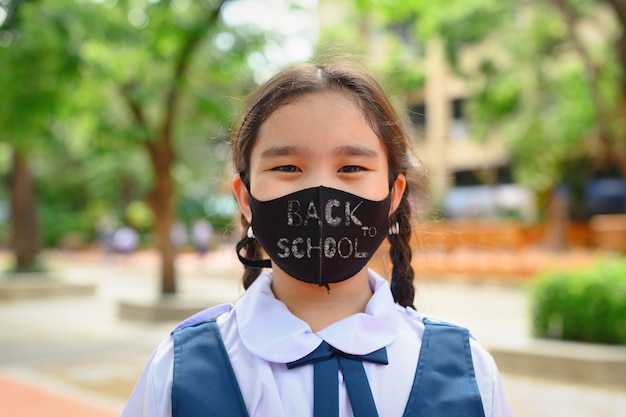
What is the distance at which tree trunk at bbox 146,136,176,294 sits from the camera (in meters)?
11.3

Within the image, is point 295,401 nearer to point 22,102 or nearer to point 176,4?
point 22,102

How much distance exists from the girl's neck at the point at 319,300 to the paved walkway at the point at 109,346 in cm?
70

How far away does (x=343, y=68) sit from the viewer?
72.4 inches

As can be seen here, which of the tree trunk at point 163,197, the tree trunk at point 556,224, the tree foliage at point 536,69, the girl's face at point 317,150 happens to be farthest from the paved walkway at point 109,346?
the tree trunk at point 556,224

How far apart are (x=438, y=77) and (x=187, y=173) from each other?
1276 centimetres

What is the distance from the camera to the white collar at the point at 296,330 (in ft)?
5.25

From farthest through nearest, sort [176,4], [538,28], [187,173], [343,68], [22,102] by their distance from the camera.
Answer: [187,173], [538,28], [176,4], [22,102], [343,68]

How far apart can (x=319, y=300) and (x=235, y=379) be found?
270 millimetres

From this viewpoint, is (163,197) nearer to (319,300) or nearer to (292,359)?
(319,300)

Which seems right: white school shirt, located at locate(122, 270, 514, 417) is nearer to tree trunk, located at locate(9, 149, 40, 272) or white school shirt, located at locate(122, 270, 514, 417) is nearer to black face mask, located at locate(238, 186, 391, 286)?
black face mask, located at locate(238, 186, 391, 286)

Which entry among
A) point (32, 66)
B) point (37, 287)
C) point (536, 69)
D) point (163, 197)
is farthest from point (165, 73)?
point (536, 69)

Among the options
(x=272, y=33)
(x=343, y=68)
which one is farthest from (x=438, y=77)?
(x=343, y=68)

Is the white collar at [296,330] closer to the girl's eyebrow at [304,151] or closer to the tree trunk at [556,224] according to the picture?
the girl's eyebrow at [304,151]

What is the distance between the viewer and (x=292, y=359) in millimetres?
1583
